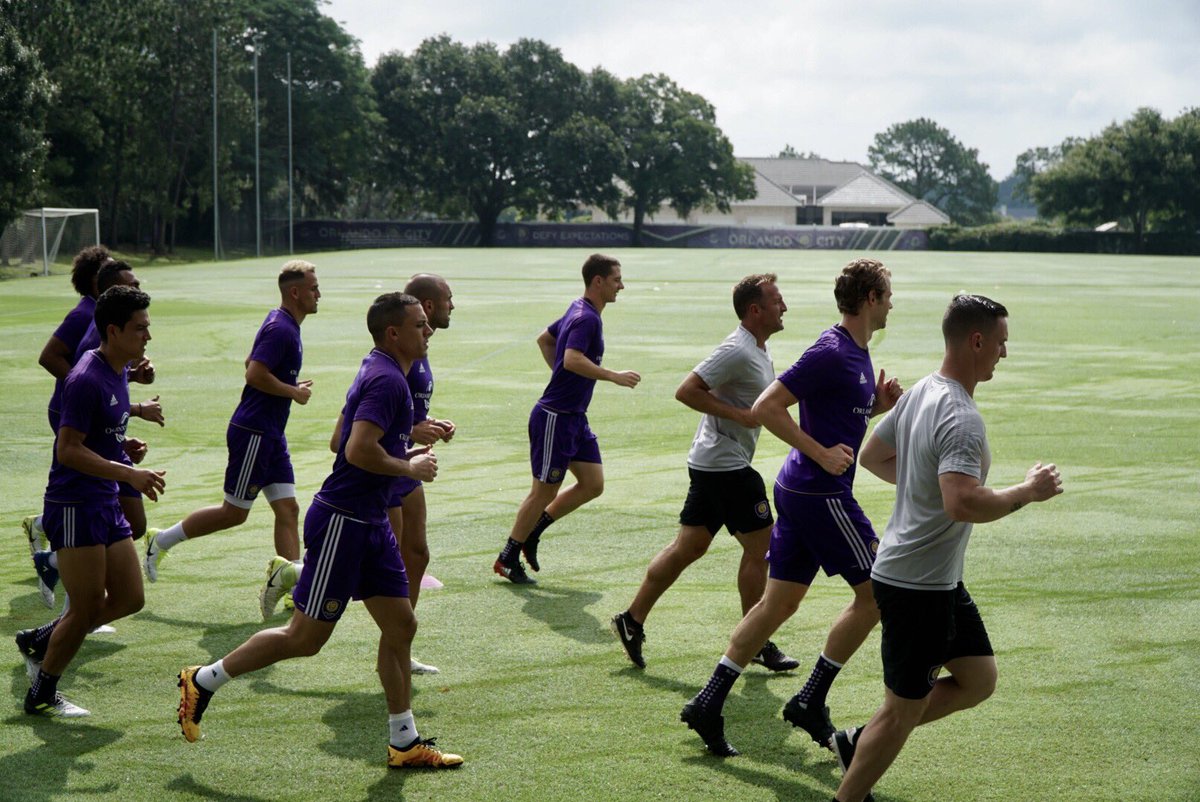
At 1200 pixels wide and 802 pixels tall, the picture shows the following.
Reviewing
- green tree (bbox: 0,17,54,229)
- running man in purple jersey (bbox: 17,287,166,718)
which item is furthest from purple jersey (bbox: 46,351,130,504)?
green tree (bbox: 0,17,54,229)

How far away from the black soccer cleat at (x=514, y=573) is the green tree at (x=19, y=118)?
44.5 m

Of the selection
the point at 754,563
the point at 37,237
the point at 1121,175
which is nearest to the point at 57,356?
the point at 754,563

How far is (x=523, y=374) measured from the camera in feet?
66.7

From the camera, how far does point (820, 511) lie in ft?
19.0

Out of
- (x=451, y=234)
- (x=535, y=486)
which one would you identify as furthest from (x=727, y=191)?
(x=535, y=486)

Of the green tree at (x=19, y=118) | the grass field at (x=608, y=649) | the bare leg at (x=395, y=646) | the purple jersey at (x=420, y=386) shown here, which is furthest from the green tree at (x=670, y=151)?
the bare leg at (x=395, y=646)

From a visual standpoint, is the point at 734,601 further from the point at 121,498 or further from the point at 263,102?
the point at 263,102

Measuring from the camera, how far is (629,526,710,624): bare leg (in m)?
6.85

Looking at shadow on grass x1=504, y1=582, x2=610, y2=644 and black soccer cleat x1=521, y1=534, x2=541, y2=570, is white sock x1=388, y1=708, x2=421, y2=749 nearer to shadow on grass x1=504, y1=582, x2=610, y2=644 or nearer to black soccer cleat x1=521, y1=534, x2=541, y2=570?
shadow on grass x1=504, y1=582, x2=610, y2=644

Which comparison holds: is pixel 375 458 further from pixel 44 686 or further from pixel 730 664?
pixel 44 686

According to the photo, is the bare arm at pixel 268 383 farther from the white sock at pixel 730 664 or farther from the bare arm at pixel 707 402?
the white sock at pixel 730 664

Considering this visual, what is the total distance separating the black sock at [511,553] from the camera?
856 cm

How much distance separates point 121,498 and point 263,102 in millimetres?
77816

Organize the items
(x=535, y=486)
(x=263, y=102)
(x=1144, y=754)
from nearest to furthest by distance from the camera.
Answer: (x=1144, y=754) < (x=535, y=486) < (x=263, y=102)
